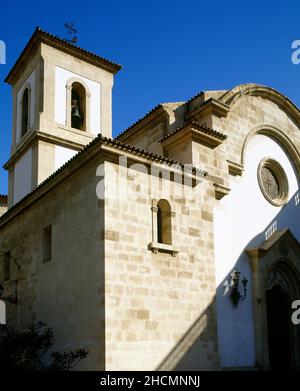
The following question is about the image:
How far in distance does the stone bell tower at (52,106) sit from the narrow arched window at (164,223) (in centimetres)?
682

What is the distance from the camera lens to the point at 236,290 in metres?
12.3

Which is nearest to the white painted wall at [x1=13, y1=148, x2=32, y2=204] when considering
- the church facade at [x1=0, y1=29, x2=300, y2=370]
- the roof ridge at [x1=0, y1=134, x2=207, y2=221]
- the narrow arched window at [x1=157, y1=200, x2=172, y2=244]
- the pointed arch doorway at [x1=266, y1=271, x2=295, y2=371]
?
the church facade at [x1=0, y1=29, x2=300, y2=370]

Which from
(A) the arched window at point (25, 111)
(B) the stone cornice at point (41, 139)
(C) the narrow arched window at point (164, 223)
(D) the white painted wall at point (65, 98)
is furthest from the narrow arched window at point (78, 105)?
(C) the narrow arched window at point (164, 223)

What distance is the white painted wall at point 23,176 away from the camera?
17859mm

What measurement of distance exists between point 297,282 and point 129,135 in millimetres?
6719

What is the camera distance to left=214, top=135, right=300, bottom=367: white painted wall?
12019 mm

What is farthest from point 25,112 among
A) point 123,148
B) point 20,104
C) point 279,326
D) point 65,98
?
point 279,326

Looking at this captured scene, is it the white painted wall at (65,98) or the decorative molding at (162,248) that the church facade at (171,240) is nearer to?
the decorative molding at (162,248)

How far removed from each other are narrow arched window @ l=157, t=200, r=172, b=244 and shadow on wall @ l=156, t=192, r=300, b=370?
189 centimetres

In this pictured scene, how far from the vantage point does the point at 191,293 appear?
11180 mm

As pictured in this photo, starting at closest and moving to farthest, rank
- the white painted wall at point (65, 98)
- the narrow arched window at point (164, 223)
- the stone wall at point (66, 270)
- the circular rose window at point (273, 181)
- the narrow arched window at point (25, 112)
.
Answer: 1. the stone wall at point (66, 270)
2. the narrow arched window at point (164, 223)
3. the circular rose window at point (273, 181)
4. the white painted wall at point (65, 98)
5. the narrow arched window at point (25, 112)

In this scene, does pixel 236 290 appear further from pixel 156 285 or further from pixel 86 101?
pixel 86 101

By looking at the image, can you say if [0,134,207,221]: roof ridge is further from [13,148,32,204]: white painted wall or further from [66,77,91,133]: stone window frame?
[66,77,91,133]: stone window frame
